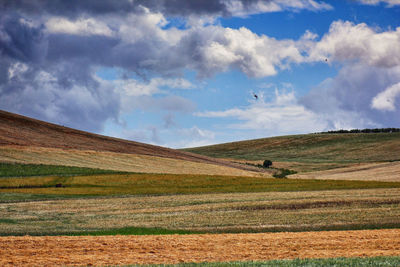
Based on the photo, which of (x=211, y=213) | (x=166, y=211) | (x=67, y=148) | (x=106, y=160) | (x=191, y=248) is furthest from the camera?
(x=67, y=148)

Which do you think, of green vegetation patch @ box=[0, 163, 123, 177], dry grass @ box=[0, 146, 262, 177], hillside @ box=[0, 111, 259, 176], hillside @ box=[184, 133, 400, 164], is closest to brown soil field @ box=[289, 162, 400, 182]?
dry grass @ box=[0, 146, 262, 177]

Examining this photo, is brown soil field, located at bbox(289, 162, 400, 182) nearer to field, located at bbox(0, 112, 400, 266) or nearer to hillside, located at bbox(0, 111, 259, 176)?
field, located at bbox(0, 112, 400, 266)

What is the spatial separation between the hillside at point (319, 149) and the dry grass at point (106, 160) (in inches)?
1419

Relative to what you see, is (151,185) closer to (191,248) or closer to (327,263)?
(191,248)

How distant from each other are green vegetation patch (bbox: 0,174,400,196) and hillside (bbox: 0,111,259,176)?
10.3 metres

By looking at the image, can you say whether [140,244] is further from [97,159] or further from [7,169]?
[97,159]

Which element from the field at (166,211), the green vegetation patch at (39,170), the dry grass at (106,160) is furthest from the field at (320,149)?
the green vegetation patch at (39,170)

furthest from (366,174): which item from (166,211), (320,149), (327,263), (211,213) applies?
(327,263)

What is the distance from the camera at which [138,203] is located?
36688mm

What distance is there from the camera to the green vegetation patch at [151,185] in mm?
45438

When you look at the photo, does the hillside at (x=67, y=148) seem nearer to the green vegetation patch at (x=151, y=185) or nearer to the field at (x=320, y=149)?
the green vegetation patch at (x=151, y=185)

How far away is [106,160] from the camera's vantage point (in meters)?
67.3

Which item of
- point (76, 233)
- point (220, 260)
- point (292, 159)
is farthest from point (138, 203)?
point (292, 159)

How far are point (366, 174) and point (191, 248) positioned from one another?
54669 millimetres
